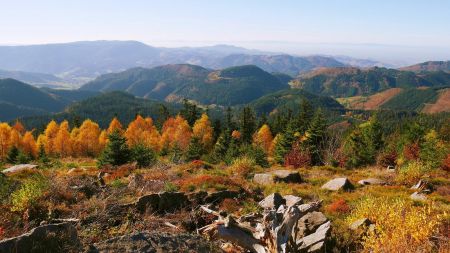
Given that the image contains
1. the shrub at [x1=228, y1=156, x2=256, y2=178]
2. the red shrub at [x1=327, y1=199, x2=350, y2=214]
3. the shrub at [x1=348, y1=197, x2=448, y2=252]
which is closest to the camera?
the shrub at [x1=348, y1=197, x2=448, y2=252]

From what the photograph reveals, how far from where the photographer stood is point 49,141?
9431cm

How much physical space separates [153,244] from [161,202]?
5.07m

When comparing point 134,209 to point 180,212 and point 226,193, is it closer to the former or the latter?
point 180,212

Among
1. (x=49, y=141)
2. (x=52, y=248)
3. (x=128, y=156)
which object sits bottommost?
(x=49, y=141)

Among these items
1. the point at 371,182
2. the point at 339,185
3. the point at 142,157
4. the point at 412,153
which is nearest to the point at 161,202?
the point at 339,185

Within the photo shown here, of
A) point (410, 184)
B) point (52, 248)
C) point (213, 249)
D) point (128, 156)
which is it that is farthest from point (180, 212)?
point (128, 156)

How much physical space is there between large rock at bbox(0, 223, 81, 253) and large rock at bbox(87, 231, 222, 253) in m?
0.64

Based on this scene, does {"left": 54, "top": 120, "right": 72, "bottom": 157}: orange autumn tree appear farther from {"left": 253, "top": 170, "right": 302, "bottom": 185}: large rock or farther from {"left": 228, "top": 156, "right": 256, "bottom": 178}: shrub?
{"left": 253, "top": 170, "right": 302, "bottom": 185}: large rock

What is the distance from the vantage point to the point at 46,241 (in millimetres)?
8922

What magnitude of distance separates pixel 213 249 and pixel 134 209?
16.0 ft

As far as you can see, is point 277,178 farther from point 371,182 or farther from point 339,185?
point 371,182

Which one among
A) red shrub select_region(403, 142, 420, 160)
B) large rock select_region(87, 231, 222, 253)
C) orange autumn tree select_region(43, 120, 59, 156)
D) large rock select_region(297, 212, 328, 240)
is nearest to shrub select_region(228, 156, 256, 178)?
large rock select_region(297, 212, 328, 240)

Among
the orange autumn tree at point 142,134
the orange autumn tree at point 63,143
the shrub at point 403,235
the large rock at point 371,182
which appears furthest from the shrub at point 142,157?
the orange autumn tree at point 63,143

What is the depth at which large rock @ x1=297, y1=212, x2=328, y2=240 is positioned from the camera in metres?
12.7
